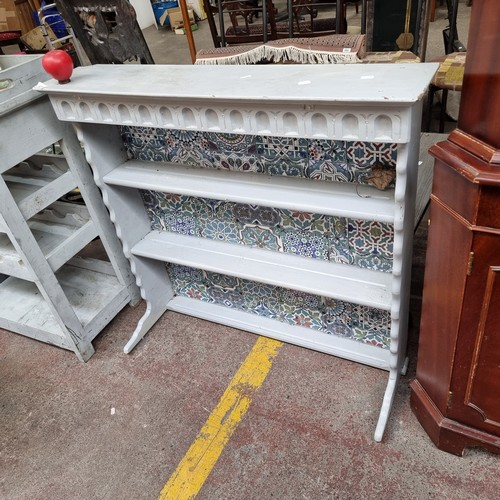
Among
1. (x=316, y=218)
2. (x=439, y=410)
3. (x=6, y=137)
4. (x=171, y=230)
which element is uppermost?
(x=6, y=137)

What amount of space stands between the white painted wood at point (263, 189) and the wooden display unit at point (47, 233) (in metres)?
0.27

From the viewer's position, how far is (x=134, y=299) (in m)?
2.31

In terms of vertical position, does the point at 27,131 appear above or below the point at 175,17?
above

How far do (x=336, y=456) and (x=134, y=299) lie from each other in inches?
49.7

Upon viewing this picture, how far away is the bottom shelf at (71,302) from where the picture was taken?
6.86ft

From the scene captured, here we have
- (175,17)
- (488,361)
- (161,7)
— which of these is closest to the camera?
(488,361)

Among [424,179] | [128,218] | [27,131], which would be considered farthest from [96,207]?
[424,179]

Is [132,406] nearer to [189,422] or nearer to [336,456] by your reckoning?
[189,422]

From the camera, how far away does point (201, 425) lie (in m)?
1.71

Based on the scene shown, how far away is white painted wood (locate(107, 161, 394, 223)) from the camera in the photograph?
1.34m

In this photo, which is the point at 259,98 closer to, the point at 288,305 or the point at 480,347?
the point at 480,347

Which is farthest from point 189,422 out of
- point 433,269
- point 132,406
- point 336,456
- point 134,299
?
point 433,269

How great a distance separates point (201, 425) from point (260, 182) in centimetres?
94

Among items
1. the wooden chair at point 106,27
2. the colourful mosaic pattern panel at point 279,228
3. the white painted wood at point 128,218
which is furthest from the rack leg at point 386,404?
the wooden chair at point 106,27
